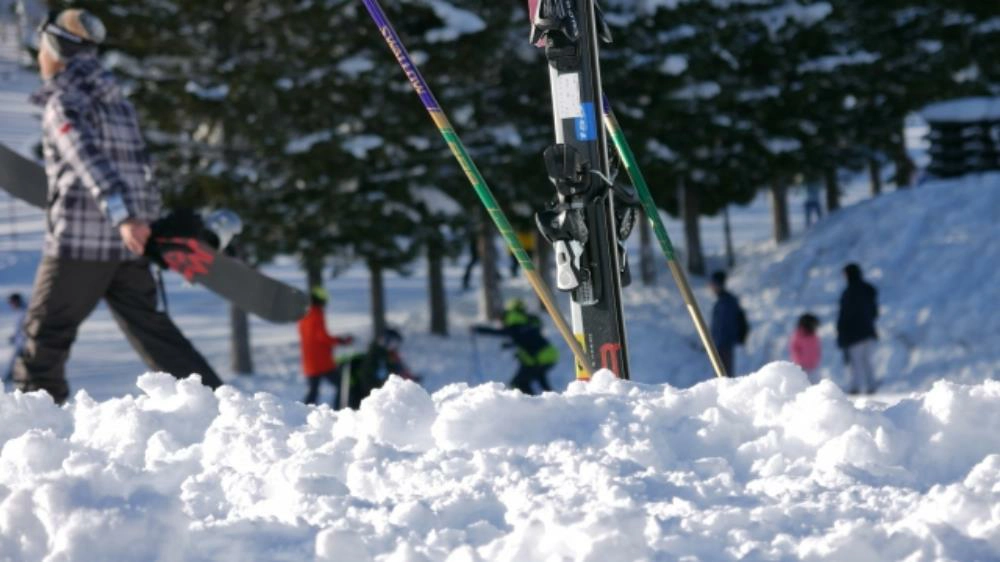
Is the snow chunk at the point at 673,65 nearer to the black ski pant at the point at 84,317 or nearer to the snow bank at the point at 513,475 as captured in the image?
the black ski pant at the point at 84,317

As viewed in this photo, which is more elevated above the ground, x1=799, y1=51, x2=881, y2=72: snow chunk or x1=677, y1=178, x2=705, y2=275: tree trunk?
x1=799, y1=51, x2=881, y2=72: snow chunk

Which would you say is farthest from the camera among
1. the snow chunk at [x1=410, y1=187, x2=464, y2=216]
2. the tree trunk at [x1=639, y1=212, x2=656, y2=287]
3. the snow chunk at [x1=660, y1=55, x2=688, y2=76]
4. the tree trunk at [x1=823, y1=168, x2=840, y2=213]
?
the tree trunk at [x1=639, y1=212, x2=656, y2=287]

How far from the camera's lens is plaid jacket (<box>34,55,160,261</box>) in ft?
18.9

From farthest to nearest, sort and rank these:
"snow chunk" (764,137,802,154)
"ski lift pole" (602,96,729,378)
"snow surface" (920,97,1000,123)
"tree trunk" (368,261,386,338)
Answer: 1. "snow chunk" (764,137,802,154)
2. "tree trunk" (368,261,386,338)
3. "snow surface" (920,97,1000,123)
4. "ski lift pole" (602,96,729,378)

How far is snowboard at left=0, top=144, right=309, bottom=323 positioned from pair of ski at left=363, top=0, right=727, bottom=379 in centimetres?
123

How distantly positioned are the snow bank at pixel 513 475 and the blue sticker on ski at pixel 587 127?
130 centimetres

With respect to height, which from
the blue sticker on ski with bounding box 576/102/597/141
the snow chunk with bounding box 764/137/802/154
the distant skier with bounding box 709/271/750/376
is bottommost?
the distant skier with bounding box 709/271/750/376

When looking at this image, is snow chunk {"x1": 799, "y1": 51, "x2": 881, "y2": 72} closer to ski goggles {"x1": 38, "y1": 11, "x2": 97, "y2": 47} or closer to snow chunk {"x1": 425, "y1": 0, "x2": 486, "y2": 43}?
snow chunk {"x1": 425, "y1": 0, "x2": 486, "y2": 43}

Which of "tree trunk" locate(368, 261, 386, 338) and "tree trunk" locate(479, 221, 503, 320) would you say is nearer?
"tree trunk" locate(368, 261, 386, 338)

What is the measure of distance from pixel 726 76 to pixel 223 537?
21264mm

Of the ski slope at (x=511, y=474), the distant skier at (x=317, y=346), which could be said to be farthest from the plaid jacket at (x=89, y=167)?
the distant skier at (x=317, y=346)

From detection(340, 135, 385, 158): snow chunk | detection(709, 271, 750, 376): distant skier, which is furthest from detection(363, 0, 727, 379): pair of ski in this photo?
detection(340, 135, 385, 158): snow chunk

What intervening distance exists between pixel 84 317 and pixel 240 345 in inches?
562

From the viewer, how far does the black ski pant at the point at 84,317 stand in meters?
5.84
